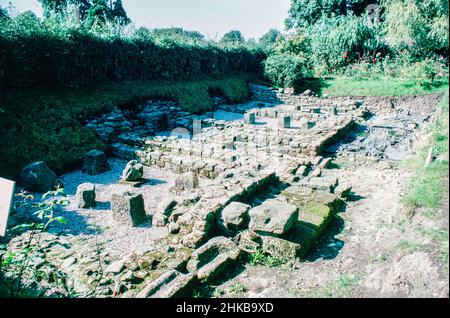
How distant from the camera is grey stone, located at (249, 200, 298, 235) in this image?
4207 millimetres

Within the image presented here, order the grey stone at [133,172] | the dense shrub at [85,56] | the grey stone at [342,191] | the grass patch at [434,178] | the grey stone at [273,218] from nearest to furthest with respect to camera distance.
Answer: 1. the grass patch at [434,178]
2. the grey stone at [273,218]
3. the grey stone at [342,191]
4. the grey stone at [133,172]
5. the dense shrub at [85,56]

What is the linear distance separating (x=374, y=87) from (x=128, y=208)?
49.0ft

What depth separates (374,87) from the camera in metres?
16.2

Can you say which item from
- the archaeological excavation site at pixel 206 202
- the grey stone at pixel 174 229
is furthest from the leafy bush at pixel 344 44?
the grey stone at pixel 174 229

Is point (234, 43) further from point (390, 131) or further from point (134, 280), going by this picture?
point (134, 280)

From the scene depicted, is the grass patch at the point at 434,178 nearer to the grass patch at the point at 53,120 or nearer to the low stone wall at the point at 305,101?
the grass patch at the point at 53,120

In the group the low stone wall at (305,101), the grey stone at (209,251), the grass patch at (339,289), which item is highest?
the low stone wall at (305,101)

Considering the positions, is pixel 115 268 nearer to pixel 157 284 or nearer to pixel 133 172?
pixel 157 284

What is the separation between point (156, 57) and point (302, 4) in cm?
1835

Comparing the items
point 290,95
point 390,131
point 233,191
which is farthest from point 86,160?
point 290,95

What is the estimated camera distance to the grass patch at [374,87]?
49.1ft

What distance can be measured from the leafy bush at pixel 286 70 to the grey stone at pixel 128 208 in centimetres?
1503

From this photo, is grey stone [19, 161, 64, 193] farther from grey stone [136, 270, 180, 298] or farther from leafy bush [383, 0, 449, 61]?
leafy bush [383, 0, 449, 61]

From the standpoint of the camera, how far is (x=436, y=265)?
118 inches
